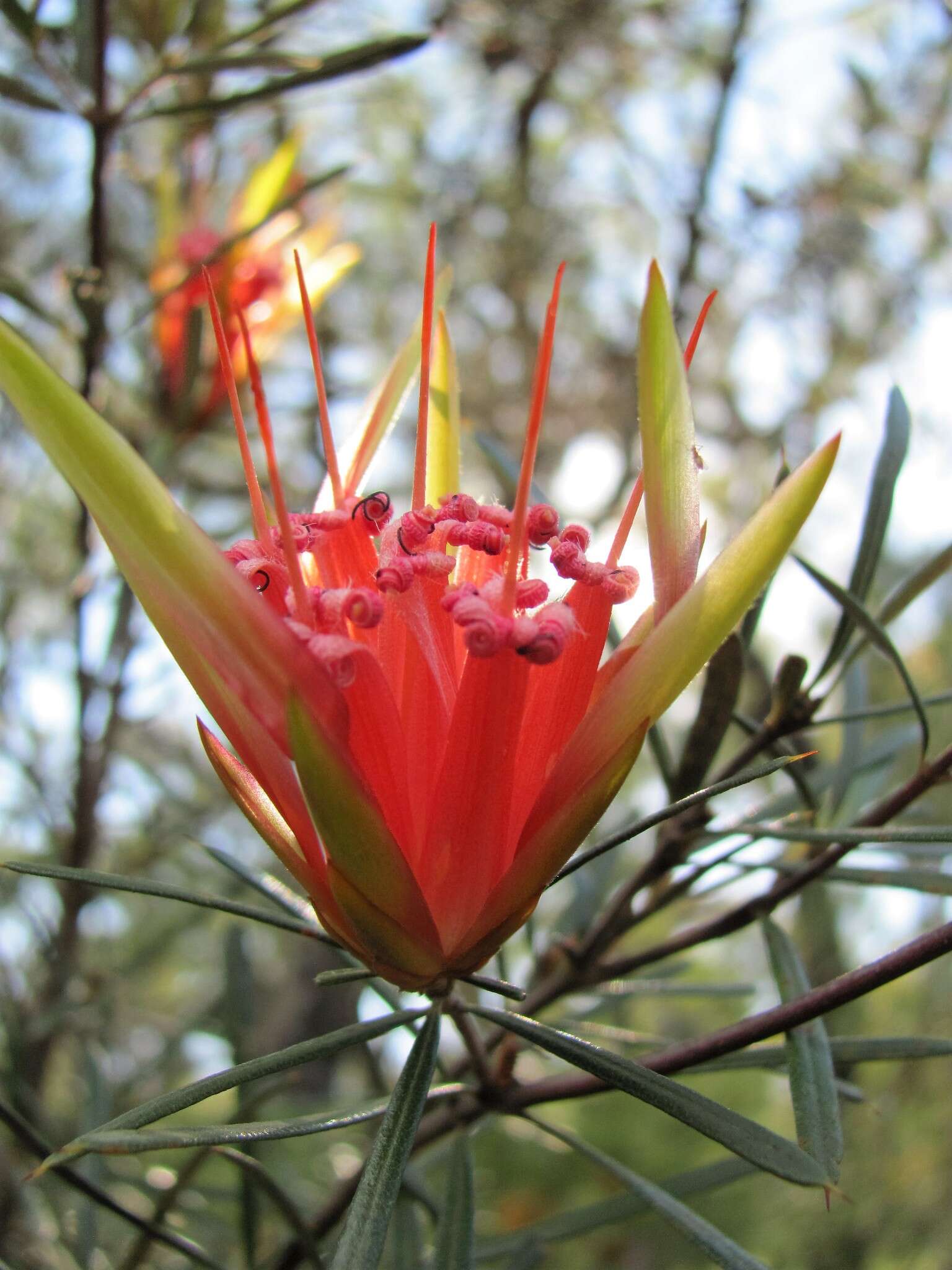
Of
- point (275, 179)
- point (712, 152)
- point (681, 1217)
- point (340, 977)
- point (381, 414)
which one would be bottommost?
point (681, 1217)

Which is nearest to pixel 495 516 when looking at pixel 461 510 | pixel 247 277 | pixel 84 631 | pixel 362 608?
pixel 461 510

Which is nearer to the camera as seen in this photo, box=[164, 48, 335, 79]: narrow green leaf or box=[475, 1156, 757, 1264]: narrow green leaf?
box=[475, 1156, 757, 1264]: narrow green leaf

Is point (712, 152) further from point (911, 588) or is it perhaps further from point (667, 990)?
point (667, 990)

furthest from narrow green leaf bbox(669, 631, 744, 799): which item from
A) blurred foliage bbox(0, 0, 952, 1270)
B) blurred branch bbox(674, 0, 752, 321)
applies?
blurred branch bbox(674, 0, 752, 321)

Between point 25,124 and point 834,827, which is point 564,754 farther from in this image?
point 25,124

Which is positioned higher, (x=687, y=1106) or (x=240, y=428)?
(x=240, y=428)

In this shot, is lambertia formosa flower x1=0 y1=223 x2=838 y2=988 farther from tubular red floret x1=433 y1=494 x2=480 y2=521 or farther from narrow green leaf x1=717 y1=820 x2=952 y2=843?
narrow green leaf x1=717 y1=820 x2=952 y2=843
